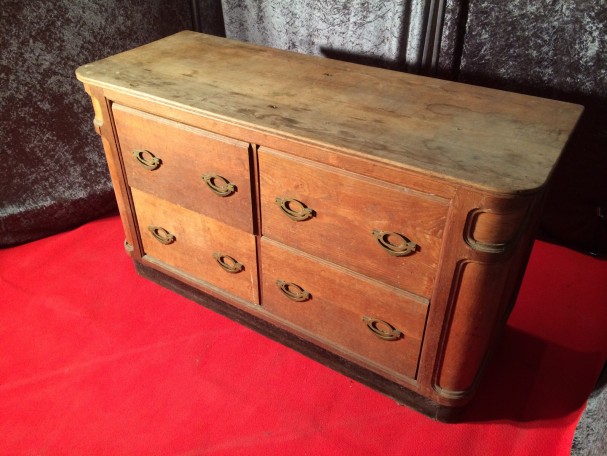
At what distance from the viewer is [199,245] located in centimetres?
158

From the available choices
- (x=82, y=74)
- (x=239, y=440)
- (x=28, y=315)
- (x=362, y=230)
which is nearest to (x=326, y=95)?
(x=362, y=230)

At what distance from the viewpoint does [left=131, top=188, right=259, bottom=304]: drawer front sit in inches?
58.6

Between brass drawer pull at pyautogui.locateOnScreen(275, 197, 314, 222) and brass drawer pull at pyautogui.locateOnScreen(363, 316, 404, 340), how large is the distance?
301mm

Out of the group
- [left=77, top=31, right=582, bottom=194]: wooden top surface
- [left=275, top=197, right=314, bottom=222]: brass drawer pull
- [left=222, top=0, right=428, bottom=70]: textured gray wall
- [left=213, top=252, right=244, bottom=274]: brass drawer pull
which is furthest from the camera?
[left=222, top=0, right=428, bottom=70]: textured gray wall

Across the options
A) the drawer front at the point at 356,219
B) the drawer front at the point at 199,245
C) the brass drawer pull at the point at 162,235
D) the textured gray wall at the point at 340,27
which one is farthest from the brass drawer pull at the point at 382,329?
the textured gray wall at the point at 340,27

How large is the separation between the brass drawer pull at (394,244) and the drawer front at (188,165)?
0.35 m

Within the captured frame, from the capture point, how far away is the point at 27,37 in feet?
5.83

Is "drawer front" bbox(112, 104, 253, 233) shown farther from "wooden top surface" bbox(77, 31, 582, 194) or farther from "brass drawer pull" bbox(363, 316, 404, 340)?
"brass drawer pull" bbox(363, 316, 404, 340)

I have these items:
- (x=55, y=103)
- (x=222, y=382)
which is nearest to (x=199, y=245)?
(x=222, y=382)

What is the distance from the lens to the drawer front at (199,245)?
4.88ft

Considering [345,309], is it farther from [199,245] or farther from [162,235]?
[162,235]

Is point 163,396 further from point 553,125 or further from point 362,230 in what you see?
point 553,125

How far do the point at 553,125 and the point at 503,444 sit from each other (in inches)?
31.0

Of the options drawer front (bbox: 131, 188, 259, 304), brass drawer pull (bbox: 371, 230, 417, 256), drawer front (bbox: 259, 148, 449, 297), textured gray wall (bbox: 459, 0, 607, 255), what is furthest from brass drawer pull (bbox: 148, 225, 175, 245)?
textured gray wall (bbox: 459, 0, 607, 255)
